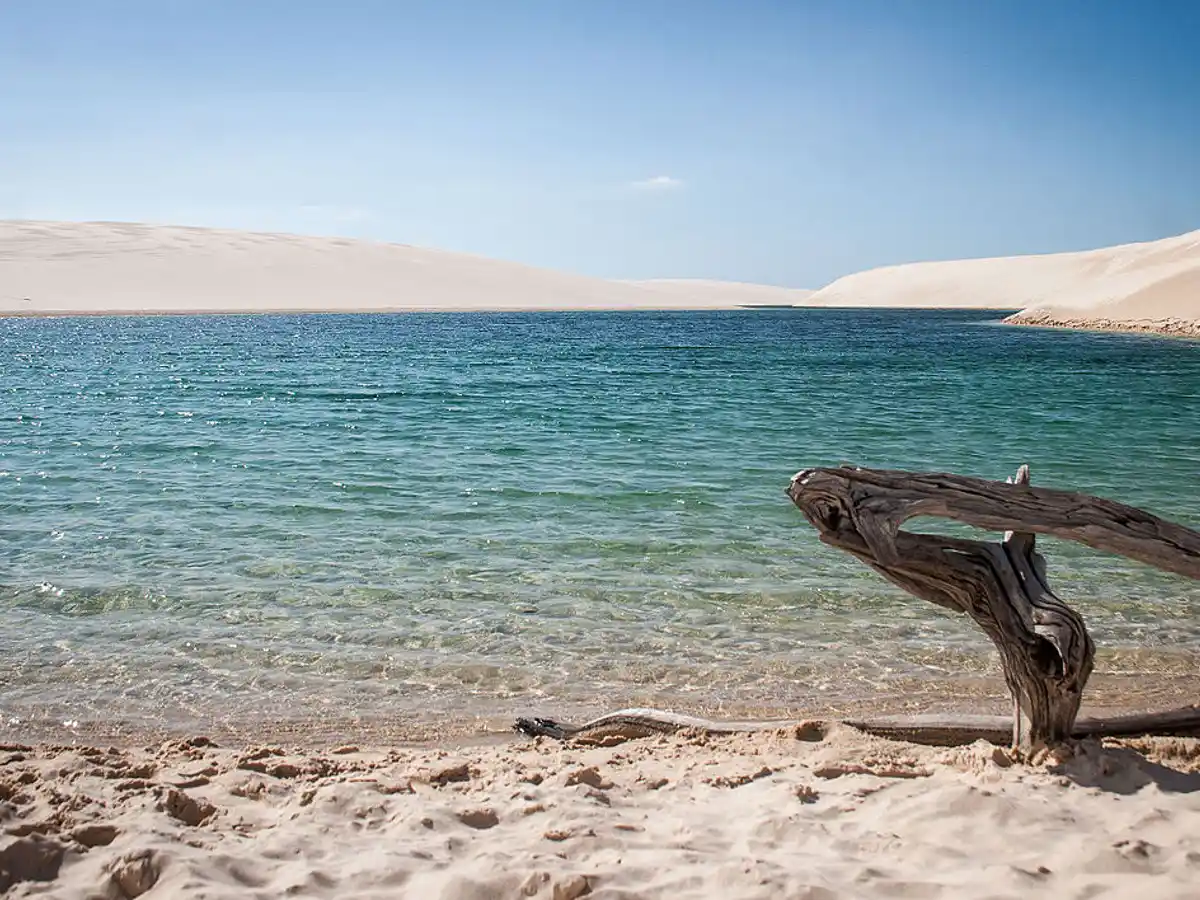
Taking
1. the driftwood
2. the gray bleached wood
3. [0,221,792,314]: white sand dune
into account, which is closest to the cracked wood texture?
the gray bleached wood

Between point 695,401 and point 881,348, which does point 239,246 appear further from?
point 695,401

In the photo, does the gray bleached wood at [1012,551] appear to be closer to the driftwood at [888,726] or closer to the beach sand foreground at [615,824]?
the driftwood at [888,726]

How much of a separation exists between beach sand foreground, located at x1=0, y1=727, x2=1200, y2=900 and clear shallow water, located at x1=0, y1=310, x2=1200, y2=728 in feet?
4.15

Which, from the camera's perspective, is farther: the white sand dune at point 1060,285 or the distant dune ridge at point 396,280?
the distant dune ridge at point 396,280

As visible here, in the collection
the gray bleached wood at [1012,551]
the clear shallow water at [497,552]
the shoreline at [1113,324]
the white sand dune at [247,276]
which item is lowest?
the clear shallow water at [497,552]

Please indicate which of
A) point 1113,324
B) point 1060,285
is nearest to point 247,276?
point 1113,324

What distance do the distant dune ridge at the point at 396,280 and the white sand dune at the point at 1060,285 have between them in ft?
0.57

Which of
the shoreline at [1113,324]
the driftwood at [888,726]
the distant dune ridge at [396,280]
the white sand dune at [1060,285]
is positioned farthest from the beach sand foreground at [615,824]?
the distant dune ridge at [396,280]

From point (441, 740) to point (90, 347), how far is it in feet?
133

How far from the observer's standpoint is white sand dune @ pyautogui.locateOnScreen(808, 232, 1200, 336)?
5212 cm

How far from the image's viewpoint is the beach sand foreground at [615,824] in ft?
9.93

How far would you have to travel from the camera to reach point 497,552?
8.43m

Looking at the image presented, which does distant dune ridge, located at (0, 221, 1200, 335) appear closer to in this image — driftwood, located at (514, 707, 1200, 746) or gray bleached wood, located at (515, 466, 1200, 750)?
driftwood, located at (514, 707, 1200, 746)

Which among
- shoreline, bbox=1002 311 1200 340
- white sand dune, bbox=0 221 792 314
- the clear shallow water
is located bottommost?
the clear shallow water
